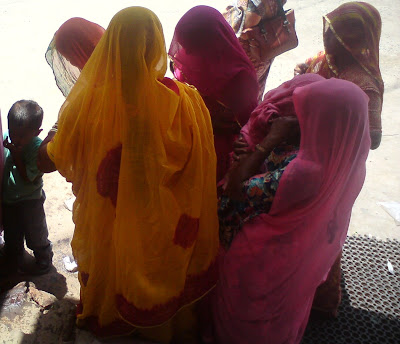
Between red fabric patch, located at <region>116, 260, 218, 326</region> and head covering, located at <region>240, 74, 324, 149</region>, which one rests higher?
head covering, located at <region>240, 74, 324, 149</region>

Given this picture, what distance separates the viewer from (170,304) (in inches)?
75.4

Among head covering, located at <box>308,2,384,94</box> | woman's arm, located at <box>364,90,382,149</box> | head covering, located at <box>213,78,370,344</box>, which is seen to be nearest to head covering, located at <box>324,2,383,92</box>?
head covering, located at <box>308,2,384,94</box>

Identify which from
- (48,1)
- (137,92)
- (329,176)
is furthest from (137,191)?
(48,1)

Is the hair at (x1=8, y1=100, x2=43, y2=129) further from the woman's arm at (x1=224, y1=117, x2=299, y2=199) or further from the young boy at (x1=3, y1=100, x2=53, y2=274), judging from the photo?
the woman's arm at (x1=224, y1=117, x2=299, y2=199)

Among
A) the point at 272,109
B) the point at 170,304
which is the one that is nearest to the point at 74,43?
the point at 272,109

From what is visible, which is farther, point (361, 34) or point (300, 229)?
point (361, 34)

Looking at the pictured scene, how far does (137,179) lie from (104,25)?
20.5 feet

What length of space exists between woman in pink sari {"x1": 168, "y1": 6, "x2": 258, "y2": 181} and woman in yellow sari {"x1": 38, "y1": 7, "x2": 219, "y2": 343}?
1.20 ft

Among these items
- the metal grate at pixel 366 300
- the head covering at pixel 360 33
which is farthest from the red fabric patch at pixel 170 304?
the head covering at pixel 360 33

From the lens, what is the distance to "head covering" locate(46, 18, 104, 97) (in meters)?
2.14

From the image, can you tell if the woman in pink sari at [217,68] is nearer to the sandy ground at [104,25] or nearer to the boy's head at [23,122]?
the boy's head at [23,122]

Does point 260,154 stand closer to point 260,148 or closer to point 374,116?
point 260,148

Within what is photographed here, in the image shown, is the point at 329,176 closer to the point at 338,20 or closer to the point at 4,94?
the point at 338,20

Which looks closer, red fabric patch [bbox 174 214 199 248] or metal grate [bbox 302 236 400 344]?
red fabric patch [bbox 174 214 199 248]
